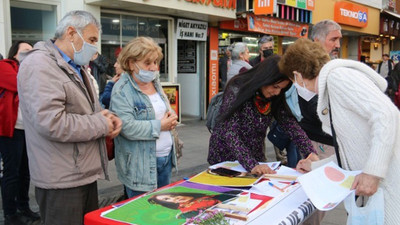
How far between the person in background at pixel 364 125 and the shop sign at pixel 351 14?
13.7m

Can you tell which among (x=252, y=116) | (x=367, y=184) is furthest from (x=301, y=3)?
(x=367, y=184)

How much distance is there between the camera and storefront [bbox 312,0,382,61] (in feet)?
46.7

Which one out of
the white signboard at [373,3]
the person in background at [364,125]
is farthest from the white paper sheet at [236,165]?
the white signboard at [373,3]

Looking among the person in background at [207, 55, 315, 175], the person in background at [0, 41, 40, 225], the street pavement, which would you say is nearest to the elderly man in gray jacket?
the person in background at [207, 55, 315, 175]

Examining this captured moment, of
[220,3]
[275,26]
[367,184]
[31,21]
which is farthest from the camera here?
[275,26]

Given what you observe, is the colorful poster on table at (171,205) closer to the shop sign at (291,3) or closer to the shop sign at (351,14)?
the shop sign at (291,3)

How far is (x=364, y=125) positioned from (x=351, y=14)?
584 inches

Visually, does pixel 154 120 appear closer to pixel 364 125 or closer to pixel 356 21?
pixel 364 125

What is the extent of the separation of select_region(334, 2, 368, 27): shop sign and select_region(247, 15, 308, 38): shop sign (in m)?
2.28

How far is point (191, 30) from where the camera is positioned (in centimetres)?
1015

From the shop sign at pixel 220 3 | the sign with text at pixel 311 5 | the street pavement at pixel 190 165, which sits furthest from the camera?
the sign with text at pixel 311 5

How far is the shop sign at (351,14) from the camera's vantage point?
47.5 ft

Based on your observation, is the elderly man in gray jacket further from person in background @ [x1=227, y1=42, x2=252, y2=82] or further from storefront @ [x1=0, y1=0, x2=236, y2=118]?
storefront @ [x1=0, y1=0, x2=236, y2=118]

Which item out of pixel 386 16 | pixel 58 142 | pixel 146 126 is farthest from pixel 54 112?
pixel 386 16
